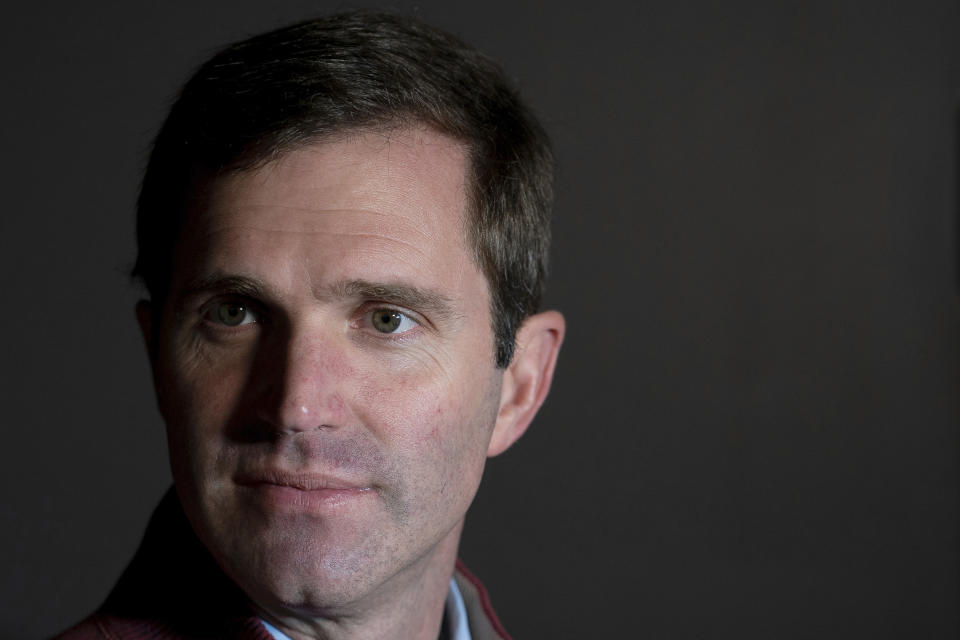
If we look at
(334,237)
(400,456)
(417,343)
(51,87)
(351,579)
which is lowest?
(351,579)

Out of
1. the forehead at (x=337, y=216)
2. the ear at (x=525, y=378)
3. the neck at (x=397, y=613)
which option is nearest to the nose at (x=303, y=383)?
the forehead at (x=337, y=216)

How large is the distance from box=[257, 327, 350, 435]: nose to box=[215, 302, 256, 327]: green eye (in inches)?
2.8

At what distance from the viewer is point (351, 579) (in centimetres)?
172

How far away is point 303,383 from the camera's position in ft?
5.43

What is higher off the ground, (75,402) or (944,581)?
(75,402)

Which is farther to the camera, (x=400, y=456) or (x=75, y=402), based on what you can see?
(x=75, y=402)

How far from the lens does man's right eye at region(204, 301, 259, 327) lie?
1.75m

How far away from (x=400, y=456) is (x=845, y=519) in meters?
2.98

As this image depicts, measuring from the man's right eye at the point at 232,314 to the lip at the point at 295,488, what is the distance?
232 mm

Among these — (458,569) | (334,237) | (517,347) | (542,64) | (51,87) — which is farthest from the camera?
(542,64)

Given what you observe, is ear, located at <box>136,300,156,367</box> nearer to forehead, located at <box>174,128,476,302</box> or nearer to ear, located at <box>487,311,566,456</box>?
forehead, located at <box>174,128,476,302</box>

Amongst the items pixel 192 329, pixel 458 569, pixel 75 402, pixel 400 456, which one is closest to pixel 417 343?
pixel 400 456

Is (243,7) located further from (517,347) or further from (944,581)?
(944,581)

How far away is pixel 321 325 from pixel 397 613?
550mm
